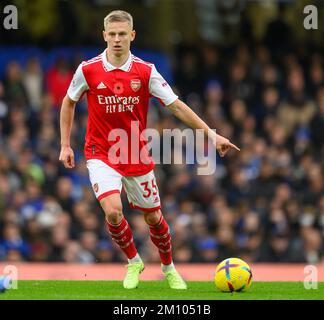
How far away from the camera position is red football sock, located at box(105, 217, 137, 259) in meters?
11.7

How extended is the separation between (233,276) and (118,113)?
1968 millimetres

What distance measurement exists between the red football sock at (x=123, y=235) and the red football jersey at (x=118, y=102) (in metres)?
0.54

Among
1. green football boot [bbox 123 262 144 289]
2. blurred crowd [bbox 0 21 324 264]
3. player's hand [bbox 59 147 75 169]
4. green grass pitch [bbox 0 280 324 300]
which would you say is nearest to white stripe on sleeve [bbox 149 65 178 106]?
player's hand [bbox 59 147 75 169]

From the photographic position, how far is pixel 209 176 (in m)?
20.5

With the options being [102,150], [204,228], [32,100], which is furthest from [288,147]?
[102,150]

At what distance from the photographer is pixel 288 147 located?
21.3 m

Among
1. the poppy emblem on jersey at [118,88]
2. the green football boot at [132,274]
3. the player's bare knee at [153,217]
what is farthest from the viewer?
the green football boot at [132,274]

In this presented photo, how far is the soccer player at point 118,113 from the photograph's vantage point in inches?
454

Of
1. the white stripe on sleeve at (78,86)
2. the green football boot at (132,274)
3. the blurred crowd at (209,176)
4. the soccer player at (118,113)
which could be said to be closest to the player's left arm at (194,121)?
the soccer player at (118,113)

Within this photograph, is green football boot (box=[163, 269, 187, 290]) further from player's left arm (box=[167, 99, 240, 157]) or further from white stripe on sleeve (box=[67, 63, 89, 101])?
white stripe on sleeve (box=[67, 63, 89, 101])

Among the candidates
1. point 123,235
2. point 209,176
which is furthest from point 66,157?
point 209,176

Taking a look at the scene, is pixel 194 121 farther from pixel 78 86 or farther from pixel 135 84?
pixel 78 86

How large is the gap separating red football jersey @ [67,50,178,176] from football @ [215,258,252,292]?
1292 millimetres

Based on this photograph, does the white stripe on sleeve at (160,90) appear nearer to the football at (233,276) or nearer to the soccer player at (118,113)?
the soccer player at (118,113)
